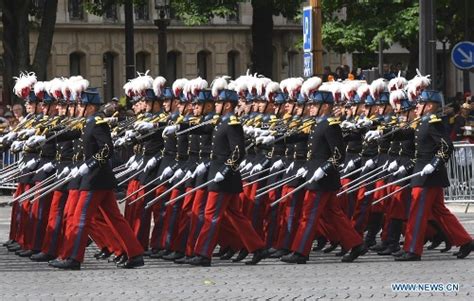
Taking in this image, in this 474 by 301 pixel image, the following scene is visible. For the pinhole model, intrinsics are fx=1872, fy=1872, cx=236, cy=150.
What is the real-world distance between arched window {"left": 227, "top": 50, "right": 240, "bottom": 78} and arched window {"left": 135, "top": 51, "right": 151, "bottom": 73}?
3.58 metres

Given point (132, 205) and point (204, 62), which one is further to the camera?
point (204, 62)

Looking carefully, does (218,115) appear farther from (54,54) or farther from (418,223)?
(54,54)

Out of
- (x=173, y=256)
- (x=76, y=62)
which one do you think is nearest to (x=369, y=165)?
(x=173, y=256)

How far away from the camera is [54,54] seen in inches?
2140

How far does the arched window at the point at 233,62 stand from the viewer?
60.1m

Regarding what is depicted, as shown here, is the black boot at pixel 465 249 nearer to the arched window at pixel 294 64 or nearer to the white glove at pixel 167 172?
the white glove at pixel 167 172

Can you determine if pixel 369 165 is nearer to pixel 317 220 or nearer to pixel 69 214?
pixel 317 220

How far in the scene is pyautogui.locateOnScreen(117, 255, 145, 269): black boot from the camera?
59.2ft

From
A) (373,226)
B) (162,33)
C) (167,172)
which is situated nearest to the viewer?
(167,172)

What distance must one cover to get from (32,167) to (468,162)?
776cm

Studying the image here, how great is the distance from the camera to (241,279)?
55.3 feet

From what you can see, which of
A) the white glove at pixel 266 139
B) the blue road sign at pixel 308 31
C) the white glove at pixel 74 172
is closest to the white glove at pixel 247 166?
the white glove at pixel 266 139

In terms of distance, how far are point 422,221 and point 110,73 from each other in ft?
127

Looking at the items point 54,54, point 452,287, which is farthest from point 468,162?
point 54,54
